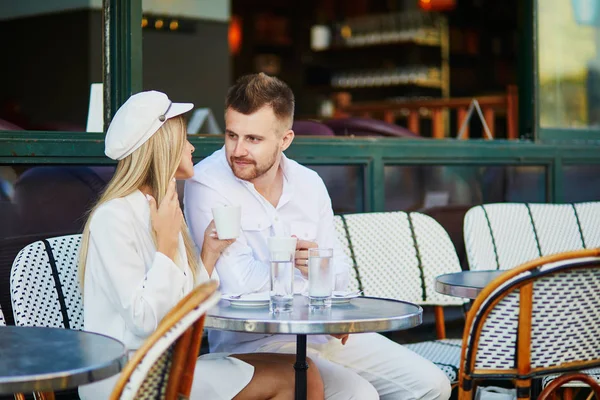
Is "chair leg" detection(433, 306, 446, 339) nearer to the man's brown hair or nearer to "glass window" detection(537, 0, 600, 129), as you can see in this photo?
the man's brown hair

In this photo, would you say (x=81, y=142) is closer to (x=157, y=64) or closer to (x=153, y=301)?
(x=153, y=301)

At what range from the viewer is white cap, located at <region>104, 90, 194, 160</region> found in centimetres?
267

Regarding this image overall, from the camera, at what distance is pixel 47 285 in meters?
2.89

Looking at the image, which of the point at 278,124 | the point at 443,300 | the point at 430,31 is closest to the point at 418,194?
the point at 443,300

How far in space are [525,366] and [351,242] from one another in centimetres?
139

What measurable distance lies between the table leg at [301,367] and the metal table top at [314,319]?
3.6 inches

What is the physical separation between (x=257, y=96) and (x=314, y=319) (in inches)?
38.0

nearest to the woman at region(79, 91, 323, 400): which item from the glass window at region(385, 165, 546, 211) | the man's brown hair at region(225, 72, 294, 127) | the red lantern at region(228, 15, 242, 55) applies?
the man's brown hair at region(225, 72, 294, 127)

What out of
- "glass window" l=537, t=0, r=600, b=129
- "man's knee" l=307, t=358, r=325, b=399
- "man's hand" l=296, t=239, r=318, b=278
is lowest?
"man's knee" l=307, t=358, r=325, b=399

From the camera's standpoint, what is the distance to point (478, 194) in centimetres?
502

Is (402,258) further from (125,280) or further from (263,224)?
(125,280)

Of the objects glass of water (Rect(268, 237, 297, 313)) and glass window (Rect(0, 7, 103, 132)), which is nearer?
glass of water (Rect(268, 237, 297, 313))

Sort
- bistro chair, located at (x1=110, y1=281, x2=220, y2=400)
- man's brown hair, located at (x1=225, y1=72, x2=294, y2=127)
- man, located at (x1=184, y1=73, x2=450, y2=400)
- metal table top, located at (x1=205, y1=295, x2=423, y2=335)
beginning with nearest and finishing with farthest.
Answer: bistro chair, located at (x1=110, y1=281, x2=220, y2=400), metal table top, located at (x1=205, y1=295, x2=423, y2=335), man, located at (x1=184, y1=73, x2=450, y2=400), man's brown hair, located at (x1=225, y1=72, x2=294, y2=127)

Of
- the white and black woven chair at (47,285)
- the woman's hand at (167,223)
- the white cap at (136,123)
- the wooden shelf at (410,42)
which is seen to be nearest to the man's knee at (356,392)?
the woman's hand at (167,223)
